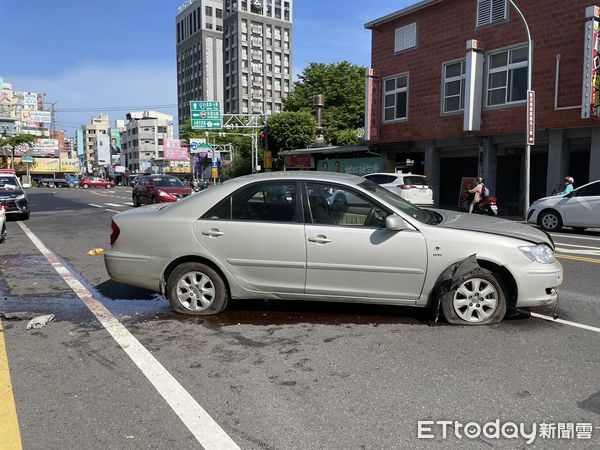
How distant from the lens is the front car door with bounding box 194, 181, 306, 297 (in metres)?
5.29

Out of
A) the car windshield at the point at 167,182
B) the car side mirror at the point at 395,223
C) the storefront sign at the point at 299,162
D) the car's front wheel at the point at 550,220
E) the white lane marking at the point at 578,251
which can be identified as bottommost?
the white lane marking at the point at 578,251

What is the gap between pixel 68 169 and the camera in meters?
101

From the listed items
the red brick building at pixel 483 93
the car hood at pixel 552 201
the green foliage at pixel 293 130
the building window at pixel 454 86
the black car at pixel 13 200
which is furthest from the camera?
the green foliage at pixel 293 130

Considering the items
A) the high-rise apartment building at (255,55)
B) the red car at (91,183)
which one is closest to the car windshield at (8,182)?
the red car at (91,183)

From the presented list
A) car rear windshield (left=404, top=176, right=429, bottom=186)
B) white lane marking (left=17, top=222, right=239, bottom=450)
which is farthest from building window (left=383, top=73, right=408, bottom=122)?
white lane marking (left=17, top=222, right=239, bottom=450)

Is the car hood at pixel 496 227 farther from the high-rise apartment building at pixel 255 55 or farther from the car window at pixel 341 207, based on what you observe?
the high-rise apartment building at pixel 255 55

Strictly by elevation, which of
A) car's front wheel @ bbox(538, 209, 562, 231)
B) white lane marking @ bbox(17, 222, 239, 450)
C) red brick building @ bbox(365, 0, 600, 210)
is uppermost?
red brick building @ bbox(365, 0, 600, 210)

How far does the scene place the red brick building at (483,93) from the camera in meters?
17.8

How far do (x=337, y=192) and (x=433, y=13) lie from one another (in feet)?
64.7

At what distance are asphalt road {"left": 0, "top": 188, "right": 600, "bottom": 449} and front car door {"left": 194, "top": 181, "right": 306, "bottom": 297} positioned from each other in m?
0.48

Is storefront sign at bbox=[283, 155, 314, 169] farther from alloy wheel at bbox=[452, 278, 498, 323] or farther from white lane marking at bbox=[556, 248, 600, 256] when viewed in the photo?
alloy wheel at bbox=[452, 278, 498, 323]

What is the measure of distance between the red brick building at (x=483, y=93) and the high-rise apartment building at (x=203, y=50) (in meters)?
92.4

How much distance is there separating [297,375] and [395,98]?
22168 mm

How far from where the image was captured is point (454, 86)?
21812 mm
